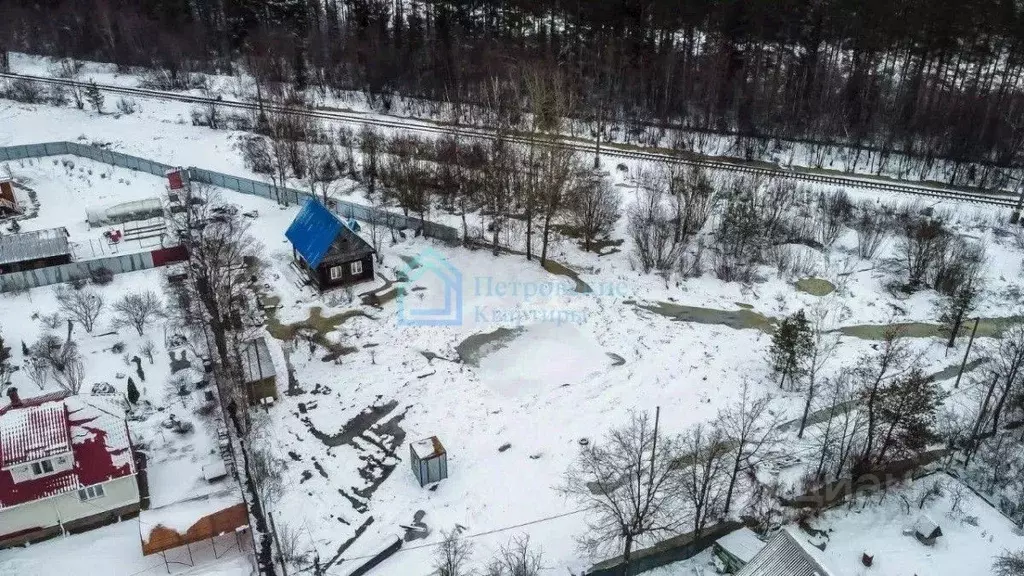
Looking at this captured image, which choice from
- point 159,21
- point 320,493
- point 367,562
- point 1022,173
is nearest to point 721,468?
point 367,562

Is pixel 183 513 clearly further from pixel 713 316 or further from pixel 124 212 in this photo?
pixel 124 212

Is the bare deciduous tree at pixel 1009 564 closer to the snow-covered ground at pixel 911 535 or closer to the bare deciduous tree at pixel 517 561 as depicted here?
the snow-covered ground at pixel 911 535

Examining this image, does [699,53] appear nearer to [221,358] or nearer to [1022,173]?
[1022,173]

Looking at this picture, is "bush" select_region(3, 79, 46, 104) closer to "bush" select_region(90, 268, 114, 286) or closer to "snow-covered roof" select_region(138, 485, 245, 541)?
"bush" select_region(90, 268, 114, 286)

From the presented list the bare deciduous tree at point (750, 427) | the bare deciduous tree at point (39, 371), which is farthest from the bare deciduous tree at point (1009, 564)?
the bare deciduous tree at point (39, 371)

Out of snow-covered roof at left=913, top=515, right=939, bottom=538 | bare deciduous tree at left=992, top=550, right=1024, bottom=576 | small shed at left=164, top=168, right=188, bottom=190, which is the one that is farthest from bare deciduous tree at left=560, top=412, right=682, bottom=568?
small shed at left=164, top=168, right=188, bottom=190

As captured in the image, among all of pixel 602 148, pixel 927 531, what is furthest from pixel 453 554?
pixel 602 148
